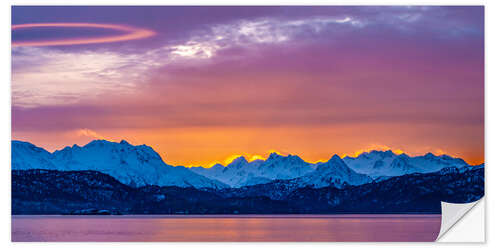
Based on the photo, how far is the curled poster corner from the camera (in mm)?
25672

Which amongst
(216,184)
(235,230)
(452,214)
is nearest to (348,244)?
(452,214)

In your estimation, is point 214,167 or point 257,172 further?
point 257,172

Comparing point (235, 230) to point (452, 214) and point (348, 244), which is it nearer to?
point (348, 244)

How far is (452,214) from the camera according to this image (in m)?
26.1

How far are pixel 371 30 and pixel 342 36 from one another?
3.95 ft

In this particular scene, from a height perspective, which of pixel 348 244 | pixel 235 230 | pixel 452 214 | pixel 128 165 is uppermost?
pixel 128 165

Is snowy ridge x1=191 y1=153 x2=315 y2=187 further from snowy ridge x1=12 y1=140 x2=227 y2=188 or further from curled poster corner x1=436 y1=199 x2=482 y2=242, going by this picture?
curled poster corner x1=436 y1=199 x2=482 y2=242

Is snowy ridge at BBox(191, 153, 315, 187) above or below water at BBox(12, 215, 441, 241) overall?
above

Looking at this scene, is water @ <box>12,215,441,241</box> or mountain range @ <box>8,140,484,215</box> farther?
water @ <box>12,215,441,241</box>

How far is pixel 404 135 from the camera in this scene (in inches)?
1195

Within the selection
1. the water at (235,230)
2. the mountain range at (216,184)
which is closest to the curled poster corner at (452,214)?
the mountain range at (216,184)

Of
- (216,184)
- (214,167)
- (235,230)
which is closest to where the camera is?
(214,167)

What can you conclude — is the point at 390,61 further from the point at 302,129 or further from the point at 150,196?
the point at 150,196

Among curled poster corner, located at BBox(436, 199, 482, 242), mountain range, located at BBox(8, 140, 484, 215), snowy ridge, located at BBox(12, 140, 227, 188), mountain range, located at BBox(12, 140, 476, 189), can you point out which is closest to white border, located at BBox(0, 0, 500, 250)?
curled poster corner, located at BBox(436, 199, 482, 242)
